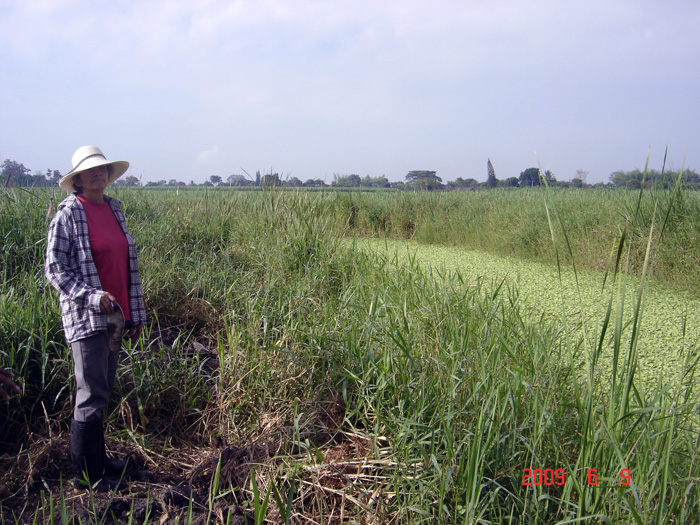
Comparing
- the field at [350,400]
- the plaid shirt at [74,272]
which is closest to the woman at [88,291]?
the plaid shirt at [74,272]

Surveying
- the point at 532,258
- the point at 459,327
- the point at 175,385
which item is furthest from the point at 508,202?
the point at 175,385

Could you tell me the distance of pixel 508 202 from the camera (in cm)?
769

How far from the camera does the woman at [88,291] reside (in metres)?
1.80

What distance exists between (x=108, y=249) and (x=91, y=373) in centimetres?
45

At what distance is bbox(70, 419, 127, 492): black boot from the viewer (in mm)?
1836

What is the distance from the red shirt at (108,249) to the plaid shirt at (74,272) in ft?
0.15

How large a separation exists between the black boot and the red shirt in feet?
1.42

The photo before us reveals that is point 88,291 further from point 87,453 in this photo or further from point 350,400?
point 350,400

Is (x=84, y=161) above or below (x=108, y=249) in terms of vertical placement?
above

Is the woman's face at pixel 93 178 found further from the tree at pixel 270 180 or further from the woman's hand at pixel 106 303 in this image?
the tree at pixel 270 180

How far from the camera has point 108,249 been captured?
1936 mm

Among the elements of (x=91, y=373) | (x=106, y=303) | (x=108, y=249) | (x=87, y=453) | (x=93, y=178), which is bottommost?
(x=87, y=453)

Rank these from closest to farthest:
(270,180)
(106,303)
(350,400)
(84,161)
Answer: (106,303) → (84,161) → (350,400) → (270,180)

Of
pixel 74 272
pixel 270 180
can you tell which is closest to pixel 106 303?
pixel 74 272
